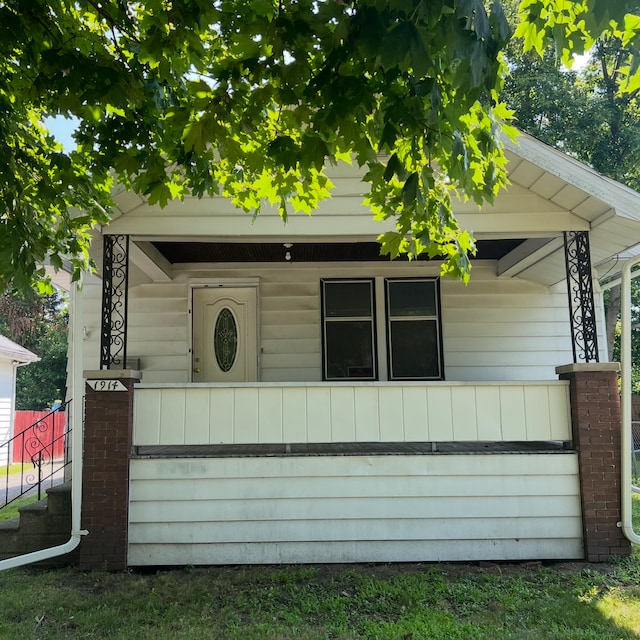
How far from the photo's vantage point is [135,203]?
→ 5930 mm

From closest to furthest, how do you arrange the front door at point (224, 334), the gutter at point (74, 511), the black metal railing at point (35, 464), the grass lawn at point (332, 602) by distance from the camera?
the grass lawn at point (332, 602)
the gutter at point (74, 511)
the black metal railing at point (35, 464)
the front door at point (224, 334)

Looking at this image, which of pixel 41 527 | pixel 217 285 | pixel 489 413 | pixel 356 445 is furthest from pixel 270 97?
pixel 217 285

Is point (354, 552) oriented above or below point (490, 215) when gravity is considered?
below

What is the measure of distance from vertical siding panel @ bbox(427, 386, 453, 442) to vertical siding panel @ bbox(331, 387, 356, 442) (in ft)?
2.50

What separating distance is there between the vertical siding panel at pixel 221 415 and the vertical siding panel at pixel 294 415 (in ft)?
1.69

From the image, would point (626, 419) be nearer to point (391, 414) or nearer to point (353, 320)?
point (391, 414)

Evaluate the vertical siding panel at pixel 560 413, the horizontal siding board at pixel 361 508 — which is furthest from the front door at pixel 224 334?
the vertical siding panel at pixel 560 413

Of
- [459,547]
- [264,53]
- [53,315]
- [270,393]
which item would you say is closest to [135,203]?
[270,393]

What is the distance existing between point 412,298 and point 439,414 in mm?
2673

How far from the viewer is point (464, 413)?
5.73m

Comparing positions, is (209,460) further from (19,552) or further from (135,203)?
(135,203)

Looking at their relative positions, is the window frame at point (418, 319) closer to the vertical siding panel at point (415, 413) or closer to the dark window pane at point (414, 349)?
the dark window pane at point (414, 349)

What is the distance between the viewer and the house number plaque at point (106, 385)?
5492mm

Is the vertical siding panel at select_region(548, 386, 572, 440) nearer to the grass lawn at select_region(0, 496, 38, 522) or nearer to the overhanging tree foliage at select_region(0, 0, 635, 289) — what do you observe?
the overhanging tree foliage at select_region(0, 0, 635, 289)
